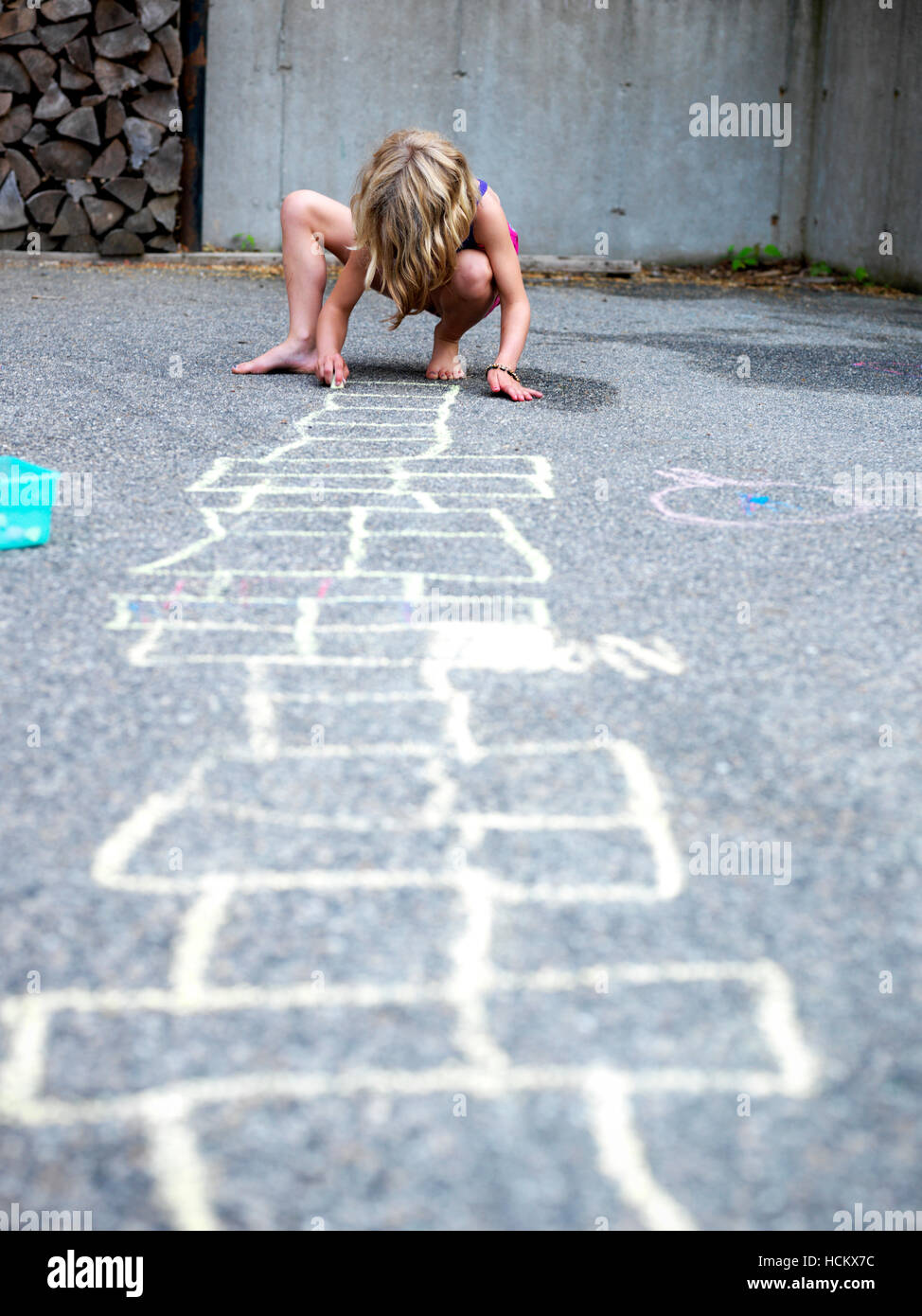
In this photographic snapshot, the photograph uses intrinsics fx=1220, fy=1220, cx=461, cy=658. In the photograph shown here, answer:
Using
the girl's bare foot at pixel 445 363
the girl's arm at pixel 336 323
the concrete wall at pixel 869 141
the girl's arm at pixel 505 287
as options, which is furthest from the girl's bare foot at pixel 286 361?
the concrete wall at pixel 869 141

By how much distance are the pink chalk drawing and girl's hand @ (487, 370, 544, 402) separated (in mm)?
715

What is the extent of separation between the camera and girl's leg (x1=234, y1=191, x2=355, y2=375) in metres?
A: 3.36

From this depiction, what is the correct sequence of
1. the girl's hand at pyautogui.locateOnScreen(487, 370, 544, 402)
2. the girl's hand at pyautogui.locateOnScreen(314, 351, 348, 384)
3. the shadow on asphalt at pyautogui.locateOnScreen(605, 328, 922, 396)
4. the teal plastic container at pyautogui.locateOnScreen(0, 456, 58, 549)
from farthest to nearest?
the shadow on asphalt at pyautogui.locateOnScreen(605, 328, 922, 396)
the girl's hand at pyautogui.locateOnScreen(314, 351, 348, 384)
the girl's hand at pyautogui.locateOnScreen(487, 370, 544, 402)
the teal plastic container at pyautogui.locateOnScreen(0, 456, 58, 549)

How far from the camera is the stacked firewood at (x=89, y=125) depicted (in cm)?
594

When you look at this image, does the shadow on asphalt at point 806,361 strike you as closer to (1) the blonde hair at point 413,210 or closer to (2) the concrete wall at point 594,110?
(1) the blonde hair at point 413,210

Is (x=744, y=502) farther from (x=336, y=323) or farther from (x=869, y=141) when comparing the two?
(x=869, y=141)

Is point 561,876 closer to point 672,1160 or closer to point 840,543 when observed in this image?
point 672,1160

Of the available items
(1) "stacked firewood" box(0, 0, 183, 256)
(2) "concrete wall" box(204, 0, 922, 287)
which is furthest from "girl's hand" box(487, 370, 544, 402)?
(2) "concrete wall" box(204, 0, 922, 287)

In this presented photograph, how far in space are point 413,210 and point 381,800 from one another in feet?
6.62

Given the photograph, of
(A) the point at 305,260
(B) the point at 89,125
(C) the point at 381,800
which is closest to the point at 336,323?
(A) the point at 305,260

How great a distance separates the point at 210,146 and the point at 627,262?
2356 mm

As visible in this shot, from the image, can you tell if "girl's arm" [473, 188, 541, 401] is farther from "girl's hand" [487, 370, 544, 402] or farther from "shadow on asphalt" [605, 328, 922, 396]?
"shadow on asphalt" [605, 328, 922, 396]
